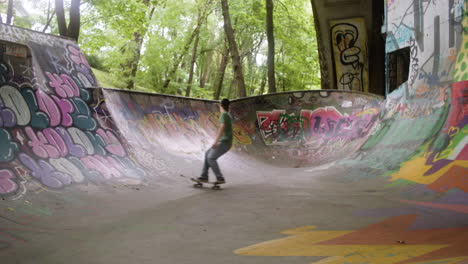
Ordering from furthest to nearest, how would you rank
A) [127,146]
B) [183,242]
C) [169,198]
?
[127,146]
[169,198]
[183,242]

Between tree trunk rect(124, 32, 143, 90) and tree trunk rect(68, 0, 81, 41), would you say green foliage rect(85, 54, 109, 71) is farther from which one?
tree trunk rect(68, 0, 81, 41)

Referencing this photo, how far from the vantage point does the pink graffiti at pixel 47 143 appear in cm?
725

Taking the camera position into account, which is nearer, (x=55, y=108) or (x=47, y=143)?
(x=47, y=143)

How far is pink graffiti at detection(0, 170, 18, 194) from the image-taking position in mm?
5730

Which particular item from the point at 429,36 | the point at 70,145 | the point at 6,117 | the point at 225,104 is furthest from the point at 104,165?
the point at 429,36

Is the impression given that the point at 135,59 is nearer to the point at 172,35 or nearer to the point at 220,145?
the point at 172,35

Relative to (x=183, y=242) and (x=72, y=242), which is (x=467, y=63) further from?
(x=72, y=242)

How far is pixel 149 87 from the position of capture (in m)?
22.7

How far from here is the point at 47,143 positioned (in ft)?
24.9

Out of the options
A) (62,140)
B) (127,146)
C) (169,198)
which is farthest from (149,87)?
(169,198)

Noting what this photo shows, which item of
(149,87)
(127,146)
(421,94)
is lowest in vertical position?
(127,146)

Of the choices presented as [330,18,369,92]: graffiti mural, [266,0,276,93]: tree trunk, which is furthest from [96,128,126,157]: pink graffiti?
[330,18,369,92]: graffiti mural

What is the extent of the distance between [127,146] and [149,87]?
44.5 ft

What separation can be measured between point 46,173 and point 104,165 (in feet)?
5.29
